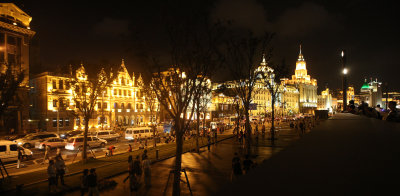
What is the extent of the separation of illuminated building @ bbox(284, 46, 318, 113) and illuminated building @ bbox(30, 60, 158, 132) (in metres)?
137

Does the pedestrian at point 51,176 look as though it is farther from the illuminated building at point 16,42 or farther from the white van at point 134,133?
the illuminated building at point 16,42

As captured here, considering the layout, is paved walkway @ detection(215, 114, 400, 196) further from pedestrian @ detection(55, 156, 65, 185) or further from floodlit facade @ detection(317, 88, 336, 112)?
floodlit facade @ detection(317, 88, 336, 112)

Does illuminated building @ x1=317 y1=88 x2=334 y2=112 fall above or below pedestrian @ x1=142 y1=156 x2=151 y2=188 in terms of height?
above

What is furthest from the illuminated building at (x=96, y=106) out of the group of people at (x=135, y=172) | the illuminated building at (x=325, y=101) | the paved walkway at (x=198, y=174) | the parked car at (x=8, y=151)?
the illuminated building at (x=325, y=101)

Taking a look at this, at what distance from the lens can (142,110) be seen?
61781 millimetres

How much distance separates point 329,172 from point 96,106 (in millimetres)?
55609

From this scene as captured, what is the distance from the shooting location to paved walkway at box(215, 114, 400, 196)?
2.04 meters

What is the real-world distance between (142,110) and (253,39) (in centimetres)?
4746

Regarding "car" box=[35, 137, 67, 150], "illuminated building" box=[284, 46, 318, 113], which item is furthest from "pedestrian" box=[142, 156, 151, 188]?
"illuminated building" box=[284, 46, 318, 113]

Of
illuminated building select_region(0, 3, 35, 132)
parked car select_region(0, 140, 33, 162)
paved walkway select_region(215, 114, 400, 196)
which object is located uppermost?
illuminated building select_region(0, 3, 35, 132)

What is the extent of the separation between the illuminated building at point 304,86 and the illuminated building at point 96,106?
137458 mm

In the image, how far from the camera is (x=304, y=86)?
579 ft

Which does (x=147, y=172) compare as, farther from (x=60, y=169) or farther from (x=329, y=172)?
(x=329, y=172)

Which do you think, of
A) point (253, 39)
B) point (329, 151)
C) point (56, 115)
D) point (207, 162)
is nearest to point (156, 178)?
point (207, 162)
